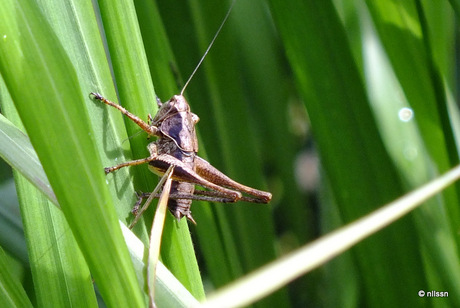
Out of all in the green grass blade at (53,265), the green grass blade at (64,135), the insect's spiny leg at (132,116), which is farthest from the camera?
the insect's spiny leg at (132,116)

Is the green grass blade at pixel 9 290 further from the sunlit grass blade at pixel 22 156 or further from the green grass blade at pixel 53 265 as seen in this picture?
the sunlit grass blade at pixel 22 156

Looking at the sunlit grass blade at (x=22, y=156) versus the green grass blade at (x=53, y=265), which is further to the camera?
the green grass blade at (x=53, y=265)

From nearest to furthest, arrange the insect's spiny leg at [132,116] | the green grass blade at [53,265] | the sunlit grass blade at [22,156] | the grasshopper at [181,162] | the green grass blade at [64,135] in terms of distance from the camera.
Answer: the green grass blade at [64,135], the sunlit grass blade at [22,156], the green grass blade at [53,265], the insect's spiny leg at [132,116], the grasshopper at [181,162]

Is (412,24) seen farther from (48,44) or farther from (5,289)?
(5,289)

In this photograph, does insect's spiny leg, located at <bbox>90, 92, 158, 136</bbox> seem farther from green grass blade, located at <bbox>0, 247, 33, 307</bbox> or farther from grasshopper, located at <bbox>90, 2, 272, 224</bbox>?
green grass blade, located at <bbox>0, 247, 33, 307</bbox>

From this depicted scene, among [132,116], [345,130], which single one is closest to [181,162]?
[132,116]

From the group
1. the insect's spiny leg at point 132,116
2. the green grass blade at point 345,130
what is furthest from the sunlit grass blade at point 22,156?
the green grass blade at point 345,130

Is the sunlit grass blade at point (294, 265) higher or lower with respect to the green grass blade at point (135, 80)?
lower

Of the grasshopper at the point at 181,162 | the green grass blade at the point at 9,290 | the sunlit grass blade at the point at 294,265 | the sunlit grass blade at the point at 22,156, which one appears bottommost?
the sunlit grass blade at the point at 294,265

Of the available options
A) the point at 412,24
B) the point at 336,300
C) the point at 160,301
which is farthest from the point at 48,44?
the point at 336,300

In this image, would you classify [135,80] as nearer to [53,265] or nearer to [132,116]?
[132,116]
